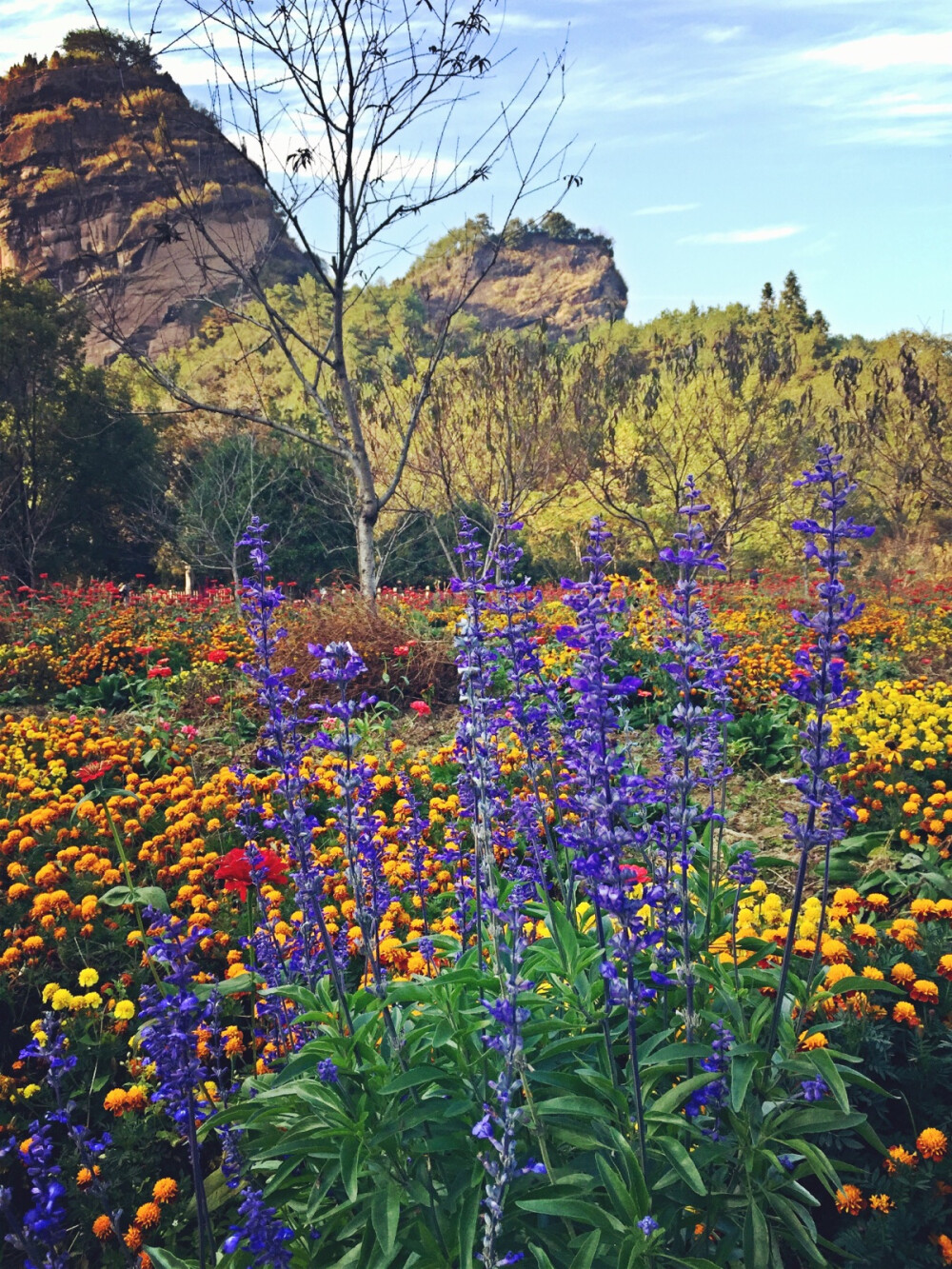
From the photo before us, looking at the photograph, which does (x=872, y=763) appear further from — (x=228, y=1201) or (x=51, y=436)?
(x=51, y=436)

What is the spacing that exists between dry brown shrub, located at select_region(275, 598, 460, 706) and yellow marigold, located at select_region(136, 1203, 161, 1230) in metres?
5.62

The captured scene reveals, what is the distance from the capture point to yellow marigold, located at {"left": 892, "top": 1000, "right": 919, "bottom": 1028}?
108 inches

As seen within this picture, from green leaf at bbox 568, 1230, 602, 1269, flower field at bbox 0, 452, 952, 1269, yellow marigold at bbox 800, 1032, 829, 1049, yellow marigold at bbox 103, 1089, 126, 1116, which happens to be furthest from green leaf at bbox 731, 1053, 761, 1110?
yellow marigold at bbox 103, 1089, 126, 1116

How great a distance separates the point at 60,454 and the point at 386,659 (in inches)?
793

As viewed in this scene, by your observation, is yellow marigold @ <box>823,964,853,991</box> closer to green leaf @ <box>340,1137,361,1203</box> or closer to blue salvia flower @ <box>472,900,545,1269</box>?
blue salvia flower @ <box>472,900,545,1269</box>

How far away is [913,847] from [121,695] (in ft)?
25.9

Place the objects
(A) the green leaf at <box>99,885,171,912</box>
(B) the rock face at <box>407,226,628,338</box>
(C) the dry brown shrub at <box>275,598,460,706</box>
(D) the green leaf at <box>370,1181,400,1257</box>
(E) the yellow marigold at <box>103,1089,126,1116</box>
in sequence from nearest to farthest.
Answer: (D) the green leaf at <box>370,1181,400,1257</box> → (E) the yellow marigold at <box>103,1089,126,1116</box> → (A) the green leaf at <box>99,885,171,912</box> → (C) the dry brown shrub at <box>275,598,460,706</box> → (B) the rock face at <box>407,226,628,338</box>

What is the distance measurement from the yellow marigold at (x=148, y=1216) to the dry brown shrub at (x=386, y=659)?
5.62m

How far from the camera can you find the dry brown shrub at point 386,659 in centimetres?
864

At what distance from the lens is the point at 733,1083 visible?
2.13 metres

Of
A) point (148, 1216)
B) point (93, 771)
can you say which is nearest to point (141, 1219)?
point (148, 1216)

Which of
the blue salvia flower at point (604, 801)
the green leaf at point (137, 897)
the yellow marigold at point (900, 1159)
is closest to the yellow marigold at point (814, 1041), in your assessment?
the yellow marigold at point (900, 1159)

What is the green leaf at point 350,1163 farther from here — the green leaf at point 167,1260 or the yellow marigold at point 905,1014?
the yellow marigold at point 905,1014

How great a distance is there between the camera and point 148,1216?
Result: 2.75m
